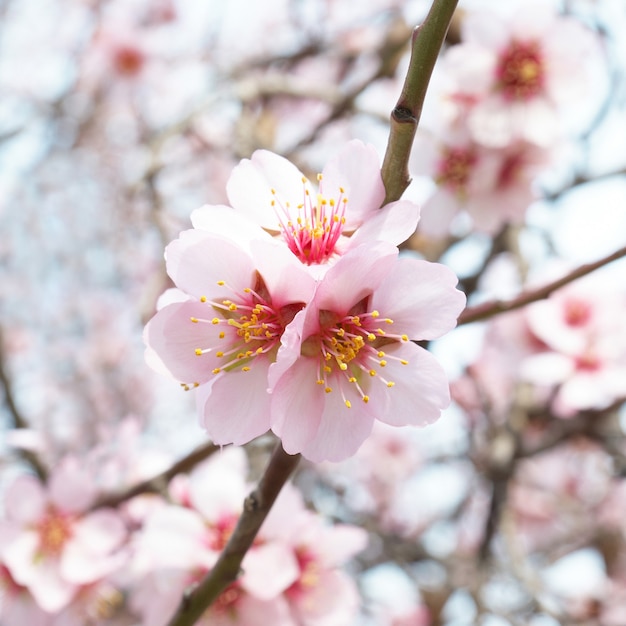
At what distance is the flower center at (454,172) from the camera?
1758 mm

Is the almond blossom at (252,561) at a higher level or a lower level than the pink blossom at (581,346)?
higher

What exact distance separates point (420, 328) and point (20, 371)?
4.86 metres

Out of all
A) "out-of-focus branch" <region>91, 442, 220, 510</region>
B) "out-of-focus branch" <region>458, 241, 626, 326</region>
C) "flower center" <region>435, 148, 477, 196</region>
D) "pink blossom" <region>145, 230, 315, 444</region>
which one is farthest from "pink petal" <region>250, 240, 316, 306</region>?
"flower center" <region>435, 148, 477, 196</region>

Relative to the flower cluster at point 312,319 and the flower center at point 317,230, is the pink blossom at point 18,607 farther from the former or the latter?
the flower center at point 317,230

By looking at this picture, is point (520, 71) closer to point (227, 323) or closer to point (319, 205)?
point (319, 205)

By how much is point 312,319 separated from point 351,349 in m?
0.06

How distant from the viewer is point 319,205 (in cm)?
77

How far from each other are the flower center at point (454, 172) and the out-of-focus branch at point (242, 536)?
4.01 feet

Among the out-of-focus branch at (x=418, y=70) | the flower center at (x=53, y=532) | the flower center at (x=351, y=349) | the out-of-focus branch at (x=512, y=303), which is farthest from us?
the flower center at (x=53, y=532)

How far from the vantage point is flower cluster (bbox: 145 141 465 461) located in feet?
2.17

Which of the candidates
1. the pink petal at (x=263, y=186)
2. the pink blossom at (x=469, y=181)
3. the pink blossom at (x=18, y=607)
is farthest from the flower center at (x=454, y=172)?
the pink blossom at (x=18, y=607)

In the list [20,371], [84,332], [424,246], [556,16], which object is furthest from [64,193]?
[556,16]

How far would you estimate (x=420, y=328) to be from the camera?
0.69m

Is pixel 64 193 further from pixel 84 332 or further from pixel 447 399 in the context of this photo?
pixel 447 399
